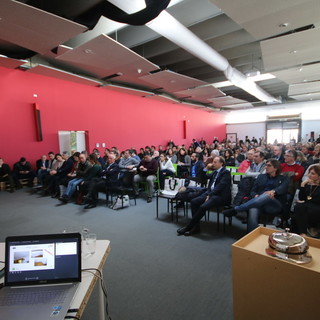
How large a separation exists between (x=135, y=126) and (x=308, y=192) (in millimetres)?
8065

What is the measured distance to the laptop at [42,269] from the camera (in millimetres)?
1178

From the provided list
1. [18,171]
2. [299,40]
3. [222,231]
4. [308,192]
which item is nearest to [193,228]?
[222,231]

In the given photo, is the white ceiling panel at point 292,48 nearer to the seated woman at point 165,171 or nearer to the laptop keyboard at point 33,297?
the seated woman at point 165,171

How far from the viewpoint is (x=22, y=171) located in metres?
6.73

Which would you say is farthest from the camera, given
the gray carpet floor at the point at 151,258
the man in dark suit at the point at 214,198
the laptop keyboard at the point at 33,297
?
the man in dark suit at the point at 214,198

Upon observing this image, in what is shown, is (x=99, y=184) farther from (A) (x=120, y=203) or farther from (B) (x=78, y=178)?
(A) (x=120, y=203)

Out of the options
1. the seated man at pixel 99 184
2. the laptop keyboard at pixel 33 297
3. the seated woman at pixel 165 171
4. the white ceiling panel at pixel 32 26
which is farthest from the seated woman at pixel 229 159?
the laptop keyboard at pixel 33 297

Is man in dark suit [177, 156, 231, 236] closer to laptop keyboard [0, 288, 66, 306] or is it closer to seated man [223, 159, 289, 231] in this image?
seated man [223, 159, 289, 231]

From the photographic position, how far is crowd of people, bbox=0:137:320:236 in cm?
310

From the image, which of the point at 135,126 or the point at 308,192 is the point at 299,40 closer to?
the point at 308,192

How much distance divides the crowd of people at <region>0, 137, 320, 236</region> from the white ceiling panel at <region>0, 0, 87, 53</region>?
105 inches

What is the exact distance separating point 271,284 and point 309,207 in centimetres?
188

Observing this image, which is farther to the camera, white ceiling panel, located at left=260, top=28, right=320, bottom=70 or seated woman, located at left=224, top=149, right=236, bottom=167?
seated woman, located at left=224, top=149, right=236, bottom=167

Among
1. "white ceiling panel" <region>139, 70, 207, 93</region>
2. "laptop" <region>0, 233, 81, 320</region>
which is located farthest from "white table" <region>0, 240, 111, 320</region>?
"white ceiling panel" <region>139, 70, 207, 93</region>
